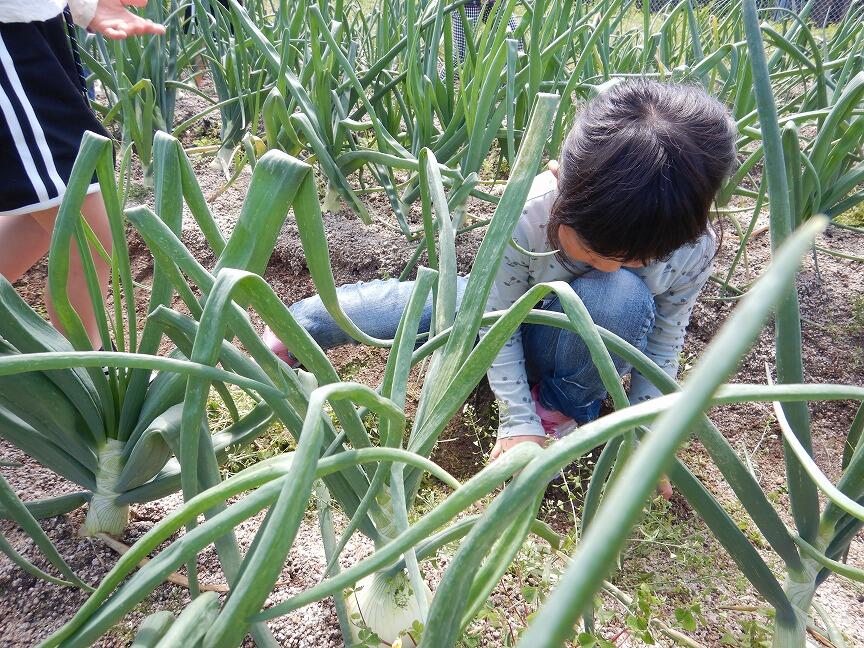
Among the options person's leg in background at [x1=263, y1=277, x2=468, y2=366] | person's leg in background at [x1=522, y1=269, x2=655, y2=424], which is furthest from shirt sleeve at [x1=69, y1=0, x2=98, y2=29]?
person's leg in background at [x1=522, y1=269, x2=655, y2=424]

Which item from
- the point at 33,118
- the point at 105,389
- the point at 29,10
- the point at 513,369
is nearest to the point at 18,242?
the point at 33,118

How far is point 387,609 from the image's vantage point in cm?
60

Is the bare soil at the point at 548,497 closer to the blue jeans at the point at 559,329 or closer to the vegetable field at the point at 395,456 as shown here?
the vegetable field at the point at 395,456

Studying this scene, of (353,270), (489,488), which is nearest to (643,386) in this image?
(353,270)

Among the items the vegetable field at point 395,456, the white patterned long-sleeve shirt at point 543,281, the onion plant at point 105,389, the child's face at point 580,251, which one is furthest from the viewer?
the white patterned long-sleeve shirt at point 543,281

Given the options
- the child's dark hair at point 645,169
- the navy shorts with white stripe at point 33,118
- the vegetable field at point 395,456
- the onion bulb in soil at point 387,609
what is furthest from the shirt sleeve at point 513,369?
the navy shorts with white stripe at point 33,118

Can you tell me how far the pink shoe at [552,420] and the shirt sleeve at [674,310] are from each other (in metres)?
0.18

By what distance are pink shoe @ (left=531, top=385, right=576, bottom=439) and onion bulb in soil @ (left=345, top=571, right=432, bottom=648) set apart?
0.74 meters

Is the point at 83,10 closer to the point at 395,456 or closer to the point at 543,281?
the point at 543,281

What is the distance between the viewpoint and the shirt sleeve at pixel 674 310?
1092 mm

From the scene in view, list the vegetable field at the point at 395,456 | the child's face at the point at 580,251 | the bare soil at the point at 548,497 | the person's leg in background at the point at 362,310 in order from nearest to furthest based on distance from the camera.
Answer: the vegetable field at the point at 395,456 < the bare soil at the point at 548,497 < the child's face at the point at 580,251 < the person's leg in background at the point at 362,310

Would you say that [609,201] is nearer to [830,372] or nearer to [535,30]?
[535,30]

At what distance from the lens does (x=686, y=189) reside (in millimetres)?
768

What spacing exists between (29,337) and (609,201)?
0.66m
